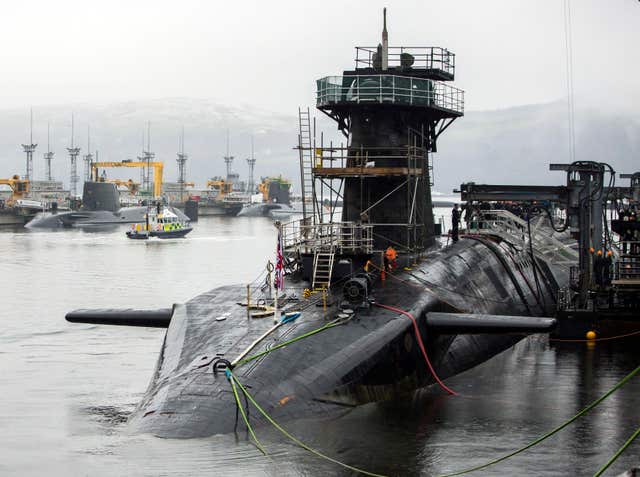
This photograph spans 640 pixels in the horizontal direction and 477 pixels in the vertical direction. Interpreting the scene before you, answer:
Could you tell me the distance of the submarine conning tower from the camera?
29.3 m

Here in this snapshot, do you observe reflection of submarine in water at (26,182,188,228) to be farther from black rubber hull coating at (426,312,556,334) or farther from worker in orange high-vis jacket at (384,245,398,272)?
black rubber hull coating at (426,312,556,334)

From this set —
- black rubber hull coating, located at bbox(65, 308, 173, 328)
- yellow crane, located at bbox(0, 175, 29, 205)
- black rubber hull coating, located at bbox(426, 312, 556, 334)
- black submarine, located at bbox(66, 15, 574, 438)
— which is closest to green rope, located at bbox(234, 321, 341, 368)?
black submarine, located at bbox(66, 15, 574, 438)

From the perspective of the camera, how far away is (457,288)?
27.2 m

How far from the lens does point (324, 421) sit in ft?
57.1

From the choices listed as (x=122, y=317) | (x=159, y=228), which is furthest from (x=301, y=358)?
(x=159, y=228)

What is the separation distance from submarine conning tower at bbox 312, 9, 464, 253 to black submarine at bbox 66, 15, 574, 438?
47 millimetres

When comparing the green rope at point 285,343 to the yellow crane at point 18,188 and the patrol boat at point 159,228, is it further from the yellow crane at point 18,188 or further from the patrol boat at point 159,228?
the yellow crane at point 18,188

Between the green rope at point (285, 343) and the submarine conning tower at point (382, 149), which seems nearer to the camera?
the green rope at point (285, 343)

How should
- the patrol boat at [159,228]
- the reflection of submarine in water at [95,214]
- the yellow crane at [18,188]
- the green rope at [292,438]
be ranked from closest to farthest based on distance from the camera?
1. the green rope at [292,438]
2. the patrol boat at [159,228]
3. the reflection of submarine in water at [95,214]
4. the yellow crane at [18,188]

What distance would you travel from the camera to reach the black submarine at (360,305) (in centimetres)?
1736

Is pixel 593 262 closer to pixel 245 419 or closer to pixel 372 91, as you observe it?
pixel 372 91

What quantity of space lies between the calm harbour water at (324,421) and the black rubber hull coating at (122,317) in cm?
193

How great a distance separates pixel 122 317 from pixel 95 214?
118049 mm

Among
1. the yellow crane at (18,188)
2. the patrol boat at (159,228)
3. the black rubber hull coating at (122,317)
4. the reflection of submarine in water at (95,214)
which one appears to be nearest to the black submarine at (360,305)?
the black rubber hull coating at (122,317)
